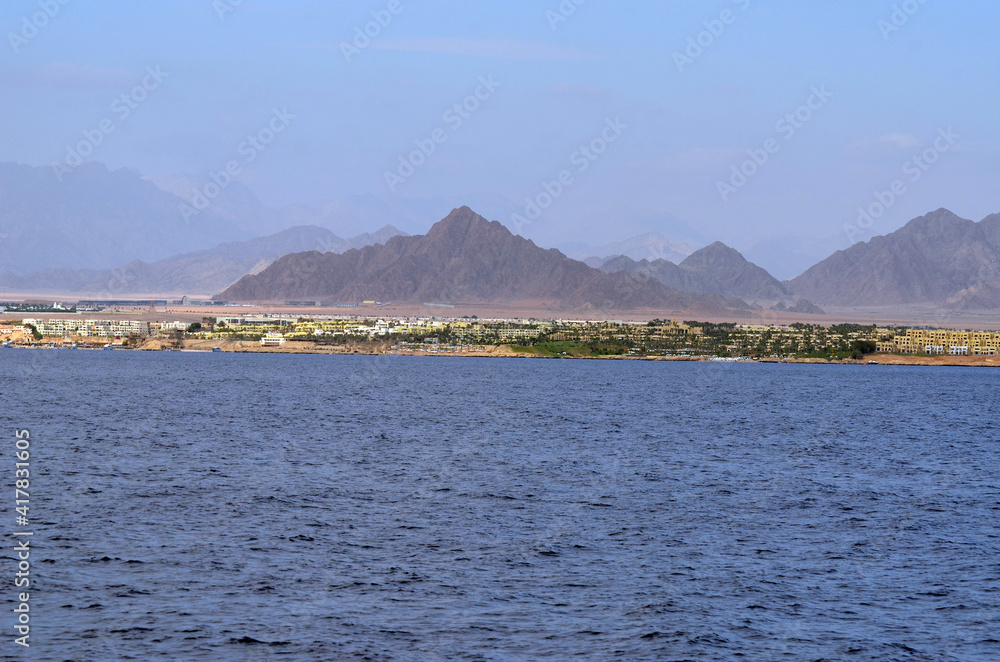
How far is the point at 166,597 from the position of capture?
3447 centimetres

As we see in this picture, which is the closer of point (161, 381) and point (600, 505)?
point (600, 505)

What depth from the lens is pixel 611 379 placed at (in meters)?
193

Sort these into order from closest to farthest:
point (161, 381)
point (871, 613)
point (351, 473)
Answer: point (871, 613), point (351, 473), point (161, 381)

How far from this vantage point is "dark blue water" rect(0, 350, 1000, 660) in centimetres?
3172

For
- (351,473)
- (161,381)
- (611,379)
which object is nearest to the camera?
(351,473)

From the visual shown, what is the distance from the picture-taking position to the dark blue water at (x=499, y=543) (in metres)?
31.7

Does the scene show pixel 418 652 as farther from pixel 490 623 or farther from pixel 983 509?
pixel 983 509

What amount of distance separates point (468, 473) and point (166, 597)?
29942 mm

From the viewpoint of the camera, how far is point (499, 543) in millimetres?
43031

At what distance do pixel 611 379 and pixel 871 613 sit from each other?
15861cm

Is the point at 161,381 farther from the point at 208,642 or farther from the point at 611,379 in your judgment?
the point at 208,642

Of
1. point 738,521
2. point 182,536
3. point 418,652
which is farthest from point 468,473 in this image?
point 418,652

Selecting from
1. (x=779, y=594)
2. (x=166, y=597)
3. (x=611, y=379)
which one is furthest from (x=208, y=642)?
(x=611, y=379)

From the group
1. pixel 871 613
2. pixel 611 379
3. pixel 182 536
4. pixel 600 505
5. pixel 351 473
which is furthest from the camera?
pixel 611 379
